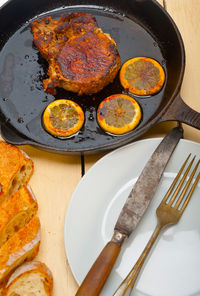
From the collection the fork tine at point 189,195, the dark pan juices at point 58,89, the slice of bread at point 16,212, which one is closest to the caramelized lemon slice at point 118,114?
the dark pan juices at point 58,89

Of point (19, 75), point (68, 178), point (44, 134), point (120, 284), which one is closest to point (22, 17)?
point (19, 75)

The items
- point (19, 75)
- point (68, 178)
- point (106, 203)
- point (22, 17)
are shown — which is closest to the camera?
point (106, 203)

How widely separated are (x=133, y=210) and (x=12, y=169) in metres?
0.74

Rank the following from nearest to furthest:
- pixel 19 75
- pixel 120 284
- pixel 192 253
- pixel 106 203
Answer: pixel 120 284 → pixel 192 253 → pixel 106 203 → pixel 19 75

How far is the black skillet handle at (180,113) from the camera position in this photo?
86.0 inches

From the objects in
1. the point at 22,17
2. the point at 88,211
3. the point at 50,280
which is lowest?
the point at 50,280

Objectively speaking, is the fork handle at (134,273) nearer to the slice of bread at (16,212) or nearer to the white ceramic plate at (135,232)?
the white ceramic plate at (135,232)

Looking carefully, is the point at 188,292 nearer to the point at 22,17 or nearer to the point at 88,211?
the point at 88,211

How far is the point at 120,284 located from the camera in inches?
74.4

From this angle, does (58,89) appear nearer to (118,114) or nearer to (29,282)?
(118,114)

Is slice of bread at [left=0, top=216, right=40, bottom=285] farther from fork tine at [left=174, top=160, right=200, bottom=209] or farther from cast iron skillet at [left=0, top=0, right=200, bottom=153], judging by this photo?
fork tine at [left=174, top=160, right=200, bottom=209]

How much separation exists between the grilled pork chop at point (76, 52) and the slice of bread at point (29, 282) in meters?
1.12

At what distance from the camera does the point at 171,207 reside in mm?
2076

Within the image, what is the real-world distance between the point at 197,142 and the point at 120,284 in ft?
3.23
